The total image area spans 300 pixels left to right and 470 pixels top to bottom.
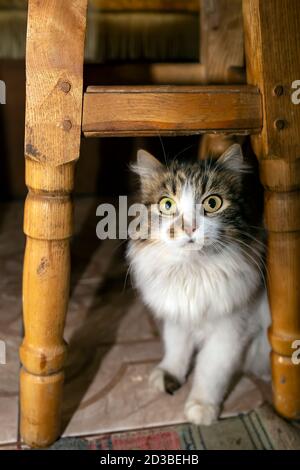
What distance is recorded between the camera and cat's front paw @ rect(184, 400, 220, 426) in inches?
40.4

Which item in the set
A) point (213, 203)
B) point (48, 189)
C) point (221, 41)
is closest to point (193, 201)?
point (213, 203)

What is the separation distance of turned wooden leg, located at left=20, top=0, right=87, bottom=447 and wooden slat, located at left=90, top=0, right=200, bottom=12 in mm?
882

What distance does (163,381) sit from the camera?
114 cm

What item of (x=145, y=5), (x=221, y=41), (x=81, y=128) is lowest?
(x=81, y=128)

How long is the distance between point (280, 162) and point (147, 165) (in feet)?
0.94

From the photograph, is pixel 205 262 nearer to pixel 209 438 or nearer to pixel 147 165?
pixel 147 165

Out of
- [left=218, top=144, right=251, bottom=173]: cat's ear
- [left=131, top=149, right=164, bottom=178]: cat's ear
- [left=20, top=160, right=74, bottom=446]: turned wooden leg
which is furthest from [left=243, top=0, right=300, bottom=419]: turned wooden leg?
[left=20, top=160, right=74, bottom=446]: turned wooden leg

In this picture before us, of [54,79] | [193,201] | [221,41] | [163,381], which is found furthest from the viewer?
[221,41]

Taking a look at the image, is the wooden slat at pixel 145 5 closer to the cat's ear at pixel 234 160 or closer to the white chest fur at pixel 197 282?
the cat's ear at pixel 234 160

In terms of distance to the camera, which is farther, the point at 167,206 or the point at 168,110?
the point at 167,206

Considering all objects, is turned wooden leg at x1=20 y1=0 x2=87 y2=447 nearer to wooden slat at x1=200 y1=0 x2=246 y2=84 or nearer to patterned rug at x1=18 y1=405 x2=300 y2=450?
→ patterned rug at x1=18 y1=405 x2=300 y2=450

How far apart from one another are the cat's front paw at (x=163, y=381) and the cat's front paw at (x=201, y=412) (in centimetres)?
8

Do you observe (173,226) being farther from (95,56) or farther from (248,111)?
(95,56)

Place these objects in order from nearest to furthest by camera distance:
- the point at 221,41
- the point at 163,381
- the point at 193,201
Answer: the point at 193,201 < the point at 163,381 < the point at 221,41
